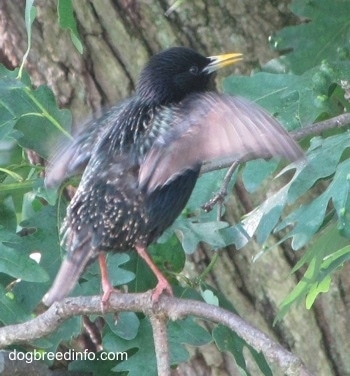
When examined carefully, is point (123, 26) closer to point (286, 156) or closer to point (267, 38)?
point (267, 38)

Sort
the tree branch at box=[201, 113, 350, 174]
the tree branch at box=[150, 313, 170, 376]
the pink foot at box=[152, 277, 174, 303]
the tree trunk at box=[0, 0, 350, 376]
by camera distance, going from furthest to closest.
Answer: the tree trunk at box=[0, 0, 350, 376]
the tree branch at box=[201, 113, 350, 174]
the pink foot at box=[152, 277, 174, 303]
the tree branch at box=[150, 313, 170, 376]

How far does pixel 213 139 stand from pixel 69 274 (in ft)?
1.92

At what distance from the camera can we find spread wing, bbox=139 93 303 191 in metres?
2.99

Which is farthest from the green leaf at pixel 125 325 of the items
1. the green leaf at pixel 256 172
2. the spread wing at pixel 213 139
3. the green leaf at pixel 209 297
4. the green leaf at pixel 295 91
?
the green leaf at pixel 295 91

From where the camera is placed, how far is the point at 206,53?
14.5 ft

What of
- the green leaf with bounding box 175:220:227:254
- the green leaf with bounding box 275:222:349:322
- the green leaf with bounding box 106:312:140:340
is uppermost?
the green leaf with bounding box 175:220:227:254

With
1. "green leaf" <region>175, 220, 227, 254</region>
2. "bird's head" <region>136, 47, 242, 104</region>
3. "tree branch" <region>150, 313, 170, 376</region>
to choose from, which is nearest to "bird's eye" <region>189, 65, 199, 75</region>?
"bird's head" <region>136, 47, 242, 104</region>

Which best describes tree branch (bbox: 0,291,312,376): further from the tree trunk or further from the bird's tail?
the tree trunk

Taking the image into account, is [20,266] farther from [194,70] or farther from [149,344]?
[194,70]

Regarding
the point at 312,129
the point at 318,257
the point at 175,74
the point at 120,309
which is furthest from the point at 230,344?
the point at 175,74

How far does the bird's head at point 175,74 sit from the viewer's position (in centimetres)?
368

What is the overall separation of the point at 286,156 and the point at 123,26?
5.55 feet

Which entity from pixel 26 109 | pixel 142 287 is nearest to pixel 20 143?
pixel 26 109

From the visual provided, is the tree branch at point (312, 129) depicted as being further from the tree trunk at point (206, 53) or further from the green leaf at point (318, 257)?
the tree trunk at point (206, 53)
